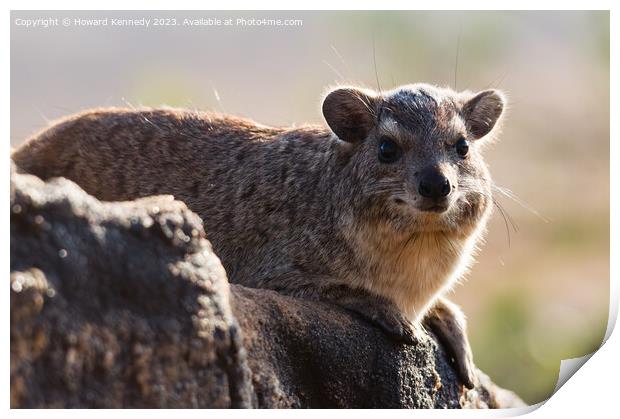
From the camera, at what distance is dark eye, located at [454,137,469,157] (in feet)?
23.8

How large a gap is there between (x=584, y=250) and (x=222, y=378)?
6.44m

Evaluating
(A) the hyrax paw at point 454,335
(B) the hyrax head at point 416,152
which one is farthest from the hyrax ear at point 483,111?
(A) the hyrax paw at point 454,335

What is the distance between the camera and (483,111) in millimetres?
7828

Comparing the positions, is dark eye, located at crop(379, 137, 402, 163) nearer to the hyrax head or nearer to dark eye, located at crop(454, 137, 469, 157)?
the hyrax head

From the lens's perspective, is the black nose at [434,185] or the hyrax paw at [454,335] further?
the hyrax paw at [454,335]

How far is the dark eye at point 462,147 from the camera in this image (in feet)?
23.8

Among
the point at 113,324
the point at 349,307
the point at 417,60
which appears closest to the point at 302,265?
the point at 349,307

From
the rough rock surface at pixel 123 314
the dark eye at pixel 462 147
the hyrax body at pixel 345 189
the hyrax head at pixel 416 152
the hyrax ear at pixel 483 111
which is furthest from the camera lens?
the hyrax ear at pixel 483 111

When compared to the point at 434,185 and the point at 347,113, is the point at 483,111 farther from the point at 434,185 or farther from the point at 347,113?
the point at 434,185

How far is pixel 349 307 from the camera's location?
23.2ft

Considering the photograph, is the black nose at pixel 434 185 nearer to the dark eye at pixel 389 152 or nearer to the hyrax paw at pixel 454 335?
the dark eye at pixel 389 152

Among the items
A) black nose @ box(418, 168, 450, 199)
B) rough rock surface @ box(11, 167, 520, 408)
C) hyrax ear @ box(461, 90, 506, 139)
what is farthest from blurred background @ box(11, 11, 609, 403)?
rough rock surface @ box(11, 167, 520, 408)

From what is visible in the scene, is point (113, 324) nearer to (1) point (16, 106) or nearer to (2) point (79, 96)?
(1) point (16, 106)

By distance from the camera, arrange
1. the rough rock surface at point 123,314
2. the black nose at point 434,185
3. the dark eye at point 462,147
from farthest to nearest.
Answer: the dark eye at point 462,147 → the black nose at point 434,185 → the rough rock surface at point 123,314
